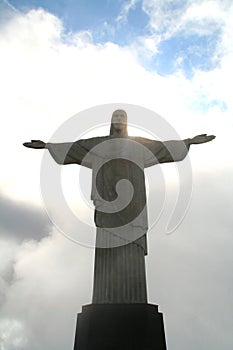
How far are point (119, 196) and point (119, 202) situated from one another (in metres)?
0.15

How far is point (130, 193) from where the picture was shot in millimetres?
7301

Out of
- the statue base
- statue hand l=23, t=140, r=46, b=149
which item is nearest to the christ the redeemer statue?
statue hand l=23, t=140, r=46, b=149

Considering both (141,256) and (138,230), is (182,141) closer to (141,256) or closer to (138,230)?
(138,230)

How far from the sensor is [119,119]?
8156 millimetres

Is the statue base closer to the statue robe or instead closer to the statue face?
the statue robe

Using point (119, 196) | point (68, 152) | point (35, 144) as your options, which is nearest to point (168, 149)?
point (119, 196)

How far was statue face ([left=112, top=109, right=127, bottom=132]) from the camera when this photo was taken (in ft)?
26.6

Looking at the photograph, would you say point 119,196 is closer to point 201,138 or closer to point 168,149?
point 168,149

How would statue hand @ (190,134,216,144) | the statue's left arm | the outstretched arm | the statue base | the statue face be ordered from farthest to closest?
the statue face
the outstretched arm
the statue's left arm
statue hand @ (190,134,216,144)
the statue base

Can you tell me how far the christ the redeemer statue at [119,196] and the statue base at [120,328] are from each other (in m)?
0.27

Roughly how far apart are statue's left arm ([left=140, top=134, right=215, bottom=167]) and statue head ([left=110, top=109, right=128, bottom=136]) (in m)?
0.55

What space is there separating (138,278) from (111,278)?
1.77 feet

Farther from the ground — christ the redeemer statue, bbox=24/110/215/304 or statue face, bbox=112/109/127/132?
statue face, bbox=112/109/127/132

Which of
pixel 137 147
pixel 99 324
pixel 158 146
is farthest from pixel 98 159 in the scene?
pixel 99 324
